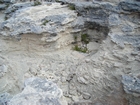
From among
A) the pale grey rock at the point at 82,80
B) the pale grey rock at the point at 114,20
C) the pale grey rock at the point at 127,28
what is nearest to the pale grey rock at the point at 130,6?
the pale grey rock at the point at 114,20

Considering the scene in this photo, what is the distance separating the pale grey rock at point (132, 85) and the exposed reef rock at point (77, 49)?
0.11 metres

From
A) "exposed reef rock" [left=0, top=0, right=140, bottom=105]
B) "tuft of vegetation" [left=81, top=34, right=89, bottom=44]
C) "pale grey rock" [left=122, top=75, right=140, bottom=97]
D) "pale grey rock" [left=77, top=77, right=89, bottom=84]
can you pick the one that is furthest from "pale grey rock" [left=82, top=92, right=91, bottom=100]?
"tuft of vegetation" [left=81, top=34, right=89, bottom=44]

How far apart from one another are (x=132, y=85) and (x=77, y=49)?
2.90 metres

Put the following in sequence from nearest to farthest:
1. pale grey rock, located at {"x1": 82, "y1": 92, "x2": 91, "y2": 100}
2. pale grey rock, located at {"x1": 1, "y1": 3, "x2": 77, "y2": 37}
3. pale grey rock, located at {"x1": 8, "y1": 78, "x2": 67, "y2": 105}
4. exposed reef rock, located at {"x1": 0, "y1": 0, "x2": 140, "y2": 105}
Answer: pale grey rock, located at {"x1": 8, "y1": 78, "x2": 67, "y2": 105} → exposed reef rock, located at {"x1": 0, "y1": 0, "x2": 140, "y2": 105} → pale grey rock, located at {"x1": 82, "y1": 92, "x2": 91, "y2": 100} → pale grey rock, located at {"x1": 1, "y1": 3, "x2": 77, "y2": 37}

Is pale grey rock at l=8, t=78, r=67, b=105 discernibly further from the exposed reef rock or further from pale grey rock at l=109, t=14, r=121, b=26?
pale grey rock at l=109, t=14, r=121, b=26

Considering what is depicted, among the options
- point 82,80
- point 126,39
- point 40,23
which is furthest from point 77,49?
point 126,39

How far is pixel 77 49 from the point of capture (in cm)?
714

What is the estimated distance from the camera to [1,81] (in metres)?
6.00

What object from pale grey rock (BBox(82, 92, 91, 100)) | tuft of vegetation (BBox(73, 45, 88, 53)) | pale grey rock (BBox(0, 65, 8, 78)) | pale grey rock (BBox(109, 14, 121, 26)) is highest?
pale grey rock (BBox(109, 14, 121, 26))

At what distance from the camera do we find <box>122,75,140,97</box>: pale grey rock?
15.3ft

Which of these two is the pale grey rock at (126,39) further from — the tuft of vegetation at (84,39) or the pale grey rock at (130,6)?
the tuft of vegetation at (84,39)

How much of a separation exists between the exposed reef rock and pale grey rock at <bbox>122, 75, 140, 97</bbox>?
106mm

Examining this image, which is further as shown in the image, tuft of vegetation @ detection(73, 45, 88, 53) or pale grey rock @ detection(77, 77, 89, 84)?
tuft of vegetation @ detection(73, 45, 88, 53)

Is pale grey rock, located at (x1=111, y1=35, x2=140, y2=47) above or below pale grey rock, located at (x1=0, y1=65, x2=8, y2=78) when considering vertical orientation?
above
